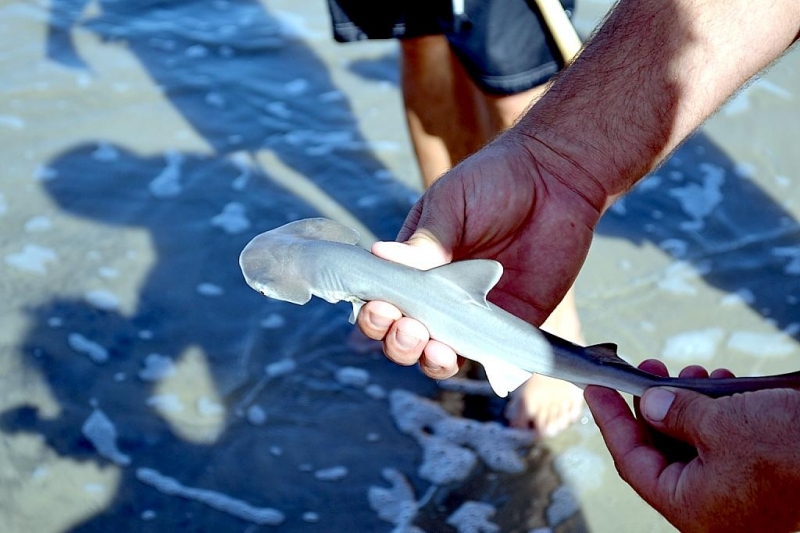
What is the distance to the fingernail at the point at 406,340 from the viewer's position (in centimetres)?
238

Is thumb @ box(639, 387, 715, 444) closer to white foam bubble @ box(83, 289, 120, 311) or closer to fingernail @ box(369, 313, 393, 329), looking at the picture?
fingernail @ box(369, 313, 393, 329)

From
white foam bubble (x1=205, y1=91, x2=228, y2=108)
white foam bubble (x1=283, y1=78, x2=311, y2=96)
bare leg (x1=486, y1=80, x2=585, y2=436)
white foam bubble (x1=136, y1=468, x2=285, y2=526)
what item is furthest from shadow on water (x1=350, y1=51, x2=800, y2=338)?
white foam bubble (x1=205, y1=91, x2=228, y2=108)

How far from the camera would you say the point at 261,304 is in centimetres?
438

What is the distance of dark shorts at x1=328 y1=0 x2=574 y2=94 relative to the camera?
3.62 meters

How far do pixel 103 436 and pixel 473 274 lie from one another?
220cm

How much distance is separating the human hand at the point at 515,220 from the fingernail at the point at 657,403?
57cm

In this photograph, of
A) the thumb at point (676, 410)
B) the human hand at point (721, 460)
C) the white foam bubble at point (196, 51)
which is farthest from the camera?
the white foam bubble at point (196, 51)

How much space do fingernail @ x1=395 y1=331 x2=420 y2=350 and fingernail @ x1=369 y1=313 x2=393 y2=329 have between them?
4 cm

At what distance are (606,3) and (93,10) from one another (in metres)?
4.41

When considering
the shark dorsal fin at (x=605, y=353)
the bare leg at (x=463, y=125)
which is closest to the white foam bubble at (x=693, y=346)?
the bare leg at (x=463, y=125)

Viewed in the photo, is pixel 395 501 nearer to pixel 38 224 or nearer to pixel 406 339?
pixel 406 339

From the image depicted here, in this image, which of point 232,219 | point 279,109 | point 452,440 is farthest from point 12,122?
point 452,440

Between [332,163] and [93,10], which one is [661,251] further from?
[93,10]

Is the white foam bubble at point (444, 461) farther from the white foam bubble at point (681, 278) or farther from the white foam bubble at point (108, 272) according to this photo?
the white foam bubble at point (108, 272)
